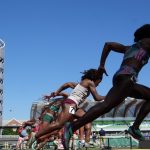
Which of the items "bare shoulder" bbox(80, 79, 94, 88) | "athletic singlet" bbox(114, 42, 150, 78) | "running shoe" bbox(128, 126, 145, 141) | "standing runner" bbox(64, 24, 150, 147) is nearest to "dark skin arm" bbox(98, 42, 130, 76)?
"standing runner" bbox(64, 24, 150, 147)

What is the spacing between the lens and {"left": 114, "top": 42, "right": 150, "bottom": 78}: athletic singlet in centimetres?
518

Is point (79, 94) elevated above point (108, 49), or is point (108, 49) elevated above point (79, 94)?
point (108, 49)

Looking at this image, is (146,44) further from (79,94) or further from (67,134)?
(79,94)

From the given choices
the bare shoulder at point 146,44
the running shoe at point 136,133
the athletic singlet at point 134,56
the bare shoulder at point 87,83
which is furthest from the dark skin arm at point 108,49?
the bare shoulder at point 87,83

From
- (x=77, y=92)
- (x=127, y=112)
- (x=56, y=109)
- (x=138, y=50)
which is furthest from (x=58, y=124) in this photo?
(x=127, y=112)

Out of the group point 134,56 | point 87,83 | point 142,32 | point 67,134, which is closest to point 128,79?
point 134,56

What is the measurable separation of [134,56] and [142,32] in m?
0.39

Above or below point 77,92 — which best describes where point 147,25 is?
above

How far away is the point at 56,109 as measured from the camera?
10422mm

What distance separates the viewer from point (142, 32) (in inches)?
213

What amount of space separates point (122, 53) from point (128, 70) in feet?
1.52

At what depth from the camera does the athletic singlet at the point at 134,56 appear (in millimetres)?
5184

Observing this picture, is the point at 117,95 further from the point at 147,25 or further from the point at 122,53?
the point at 147,25

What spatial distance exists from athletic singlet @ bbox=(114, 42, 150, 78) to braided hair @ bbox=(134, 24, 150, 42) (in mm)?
129
